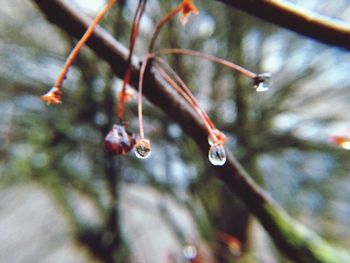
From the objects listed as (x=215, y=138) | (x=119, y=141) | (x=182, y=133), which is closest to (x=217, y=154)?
(x=215, y=138)

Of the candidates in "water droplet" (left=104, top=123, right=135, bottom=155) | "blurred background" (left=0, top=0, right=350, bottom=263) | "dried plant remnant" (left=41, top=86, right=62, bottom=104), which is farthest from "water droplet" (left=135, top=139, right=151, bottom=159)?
"blurred background" (left=0, top=0, right=350, bottom=263)

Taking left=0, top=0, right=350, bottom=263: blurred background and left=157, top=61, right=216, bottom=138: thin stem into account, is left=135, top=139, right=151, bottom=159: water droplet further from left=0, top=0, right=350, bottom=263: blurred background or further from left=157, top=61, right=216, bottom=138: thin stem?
left=0, top=0, right=350, bottom=263: blurred background

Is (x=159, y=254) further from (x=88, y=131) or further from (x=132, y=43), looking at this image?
(x=132, y=43)

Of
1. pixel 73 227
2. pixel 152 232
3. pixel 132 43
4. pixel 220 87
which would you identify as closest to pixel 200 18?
pixel 220 87

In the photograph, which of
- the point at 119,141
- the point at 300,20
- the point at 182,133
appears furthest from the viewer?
the point at 182,133

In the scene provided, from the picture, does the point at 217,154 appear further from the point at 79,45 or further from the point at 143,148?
the point at 79,45

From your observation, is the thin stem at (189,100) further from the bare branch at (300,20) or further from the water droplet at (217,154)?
the bare branch at (300,20)
